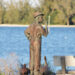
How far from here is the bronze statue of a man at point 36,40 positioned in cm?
777

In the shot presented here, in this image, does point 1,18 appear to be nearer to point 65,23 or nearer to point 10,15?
point 10,15

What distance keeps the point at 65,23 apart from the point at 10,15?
12480 mm

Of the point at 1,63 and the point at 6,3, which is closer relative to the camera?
the point at 1,63

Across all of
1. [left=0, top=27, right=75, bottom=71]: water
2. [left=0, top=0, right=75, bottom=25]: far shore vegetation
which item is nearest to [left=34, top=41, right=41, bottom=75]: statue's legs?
[left=0, top=27, right=75, bottom=71]: water

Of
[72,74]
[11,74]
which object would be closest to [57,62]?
[72,74]

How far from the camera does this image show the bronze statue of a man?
25.5ft

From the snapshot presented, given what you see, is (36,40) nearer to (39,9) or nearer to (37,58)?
(37,58)

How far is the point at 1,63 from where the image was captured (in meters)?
8.98

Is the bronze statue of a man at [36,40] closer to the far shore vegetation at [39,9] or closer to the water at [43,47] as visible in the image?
the water at [43,47]

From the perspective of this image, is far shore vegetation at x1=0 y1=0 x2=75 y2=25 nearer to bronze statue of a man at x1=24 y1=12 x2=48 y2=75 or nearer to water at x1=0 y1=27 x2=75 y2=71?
water at x1=0 y1=27 x2=75 y2=71

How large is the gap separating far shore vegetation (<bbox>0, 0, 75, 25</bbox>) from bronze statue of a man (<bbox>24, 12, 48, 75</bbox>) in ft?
181

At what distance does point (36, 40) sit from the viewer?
25.6 ft

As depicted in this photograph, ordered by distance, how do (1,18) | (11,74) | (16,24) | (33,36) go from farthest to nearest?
(16,24)
(1,18)
(11,74)
(33,36)

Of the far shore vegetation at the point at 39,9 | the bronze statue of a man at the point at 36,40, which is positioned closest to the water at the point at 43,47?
the bronze statue of a man at the point at 36,40
